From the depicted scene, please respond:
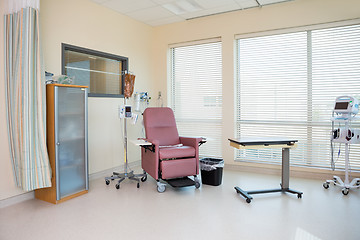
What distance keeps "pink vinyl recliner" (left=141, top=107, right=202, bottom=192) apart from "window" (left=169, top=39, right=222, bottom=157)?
118cm

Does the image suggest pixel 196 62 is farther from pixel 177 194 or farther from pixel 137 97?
pixel 177 194

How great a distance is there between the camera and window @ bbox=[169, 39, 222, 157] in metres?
5.35

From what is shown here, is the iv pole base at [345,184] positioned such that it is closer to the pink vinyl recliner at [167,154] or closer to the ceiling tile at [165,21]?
the pink vinyl recliner at [167,154]

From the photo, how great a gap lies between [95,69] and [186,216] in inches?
116

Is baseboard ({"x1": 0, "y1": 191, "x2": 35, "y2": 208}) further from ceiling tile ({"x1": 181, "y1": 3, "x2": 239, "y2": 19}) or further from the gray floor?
ceiling tile ({"x1": 181, "y1": 3, "x2": 239, "y2": 19})

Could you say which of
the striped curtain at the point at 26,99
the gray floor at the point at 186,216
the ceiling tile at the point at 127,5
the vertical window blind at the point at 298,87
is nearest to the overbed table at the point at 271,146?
the gray floor at the point at 186,216

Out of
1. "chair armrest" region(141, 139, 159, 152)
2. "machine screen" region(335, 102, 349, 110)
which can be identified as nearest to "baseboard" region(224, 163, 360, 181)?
"machine screen" region(335, 102, 349, 110)

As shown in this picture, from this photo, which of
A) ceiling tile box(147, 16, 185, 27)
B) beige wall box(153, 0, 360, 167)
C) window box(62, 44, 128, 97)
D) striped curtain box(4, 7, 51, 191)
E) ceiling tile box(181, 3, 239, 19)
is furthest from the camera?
ceiling tile box(147, 16, 185, 27)

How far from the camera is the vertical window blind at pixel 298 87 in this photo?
4.24m

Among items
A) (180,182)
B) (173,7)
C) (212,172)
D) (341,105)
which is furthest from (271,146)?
(173,7)

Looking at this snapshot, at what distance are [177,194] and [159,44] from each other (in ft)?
11.3

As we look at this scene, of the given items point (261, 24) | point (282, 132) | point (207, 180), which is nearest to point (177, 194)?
point (207, 180)

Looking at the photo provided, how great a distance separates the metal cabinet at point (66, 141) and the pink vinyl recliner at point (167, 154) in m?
0.95

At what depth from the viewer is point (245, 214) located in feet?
9.86
